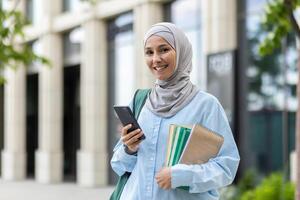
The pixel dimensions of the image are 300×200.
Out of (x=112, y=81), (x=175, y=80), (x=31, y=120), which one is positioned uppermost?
(x=112, y=81)

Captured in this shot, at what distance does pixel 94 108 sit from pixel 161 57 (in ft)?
57.3

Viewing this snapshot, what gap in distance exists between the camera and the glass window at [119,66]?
19281 mm

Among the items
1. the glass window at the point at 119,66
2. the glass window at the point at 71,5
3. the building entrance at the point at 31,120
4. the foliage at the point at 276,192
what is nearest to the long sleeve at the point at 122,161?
the foliage at the point at 276,192

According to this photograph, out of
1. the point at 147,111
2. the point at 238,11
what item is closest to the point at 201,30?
the point at 238,11

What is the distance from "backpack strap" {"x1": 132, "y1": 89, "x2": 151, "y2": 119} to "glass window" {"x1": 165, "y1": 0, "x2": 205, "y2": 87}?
13214mm

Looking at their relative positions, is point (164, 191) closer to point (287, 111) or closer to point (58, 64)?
point (287, 111)

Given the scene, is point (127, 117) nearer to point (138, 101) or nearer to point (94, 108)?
point (138, 101)

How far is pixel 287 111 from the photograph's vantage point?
1343 cm

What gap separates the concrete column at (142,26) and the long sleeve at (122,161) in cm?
1425

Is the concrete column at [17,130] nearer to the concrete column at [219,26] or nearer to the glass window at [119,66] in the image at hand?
the glass window at [119,66]

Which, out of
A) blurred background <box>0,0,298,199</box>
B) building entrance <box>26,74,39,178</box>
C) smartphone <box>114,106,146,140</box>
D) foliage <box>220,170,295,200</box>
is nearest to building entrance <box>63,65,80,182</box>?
blurred background <box>0,0,298,199</box>

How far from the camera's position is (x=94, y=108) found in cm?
1989

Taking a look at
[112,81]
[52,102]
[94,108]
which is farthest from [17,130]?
[112,81]

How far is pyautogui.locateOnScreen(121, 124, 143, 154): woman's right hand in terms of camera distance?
251 cm
